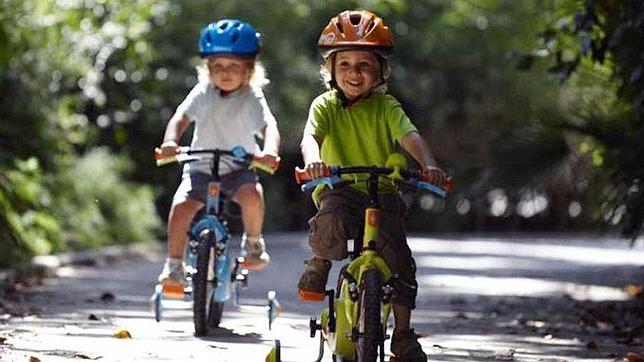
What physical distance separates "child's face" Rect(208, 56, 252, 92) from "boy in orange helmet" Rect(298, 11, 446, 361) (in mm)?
2613

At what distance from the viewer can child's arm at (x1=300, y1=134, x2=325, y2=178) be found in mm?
7902

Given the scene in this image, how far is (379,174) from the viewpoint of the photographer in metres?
8.06

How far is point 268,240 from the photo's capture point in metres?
31.2

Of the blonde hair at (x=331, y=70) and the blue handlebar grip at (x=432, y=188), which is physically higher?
the blonde hair at (x=331, y=70)

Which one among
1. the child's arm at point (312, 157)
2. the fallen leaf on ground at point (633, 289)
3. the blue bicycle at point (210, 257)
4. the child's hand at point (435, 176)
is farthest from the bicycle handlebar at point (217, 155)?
the fallen leaf on ground at point (633, 289)

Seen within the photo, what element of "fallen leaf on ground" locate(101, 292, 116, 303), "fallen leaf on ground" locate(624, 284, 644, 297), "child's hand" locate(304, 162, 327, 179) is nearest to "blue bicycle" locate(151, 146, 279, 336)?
"child's hand" locate(304, 162, 327, 179)

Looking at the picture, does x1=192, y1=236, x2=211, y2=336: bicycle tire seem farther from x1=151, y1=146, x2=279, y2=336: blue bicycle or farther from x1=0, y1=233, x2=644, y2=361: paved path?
x1=0, y1=233, x2=644, y2=361: paved path

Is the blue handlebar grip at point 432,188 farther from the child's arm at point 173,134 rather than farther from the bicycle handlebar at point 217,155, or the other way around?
the child's arm at point 173,134

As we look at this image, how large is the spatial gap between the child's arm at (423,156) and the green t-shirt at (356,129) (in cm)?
12

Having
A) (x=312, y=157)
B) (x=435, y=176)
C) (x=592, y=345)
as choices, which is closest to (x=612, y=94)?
(x=592, y=345)

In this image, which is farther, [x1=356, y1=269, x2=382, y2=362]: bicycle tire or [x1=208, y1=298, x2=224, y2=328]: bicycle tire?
[x1=208, y1=298, x2=224, y2=328]: bicycle tire

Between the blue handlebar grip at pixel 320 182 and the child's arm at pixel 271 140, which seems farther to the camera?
the child's arm at pixel 271 140

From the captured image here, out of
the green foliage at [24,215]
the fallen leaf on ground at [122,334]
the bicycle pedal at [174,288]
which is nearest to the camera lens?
the fallen leaf on ground at [122,334]

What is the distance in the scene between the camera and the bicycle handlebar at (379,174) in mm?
7941
